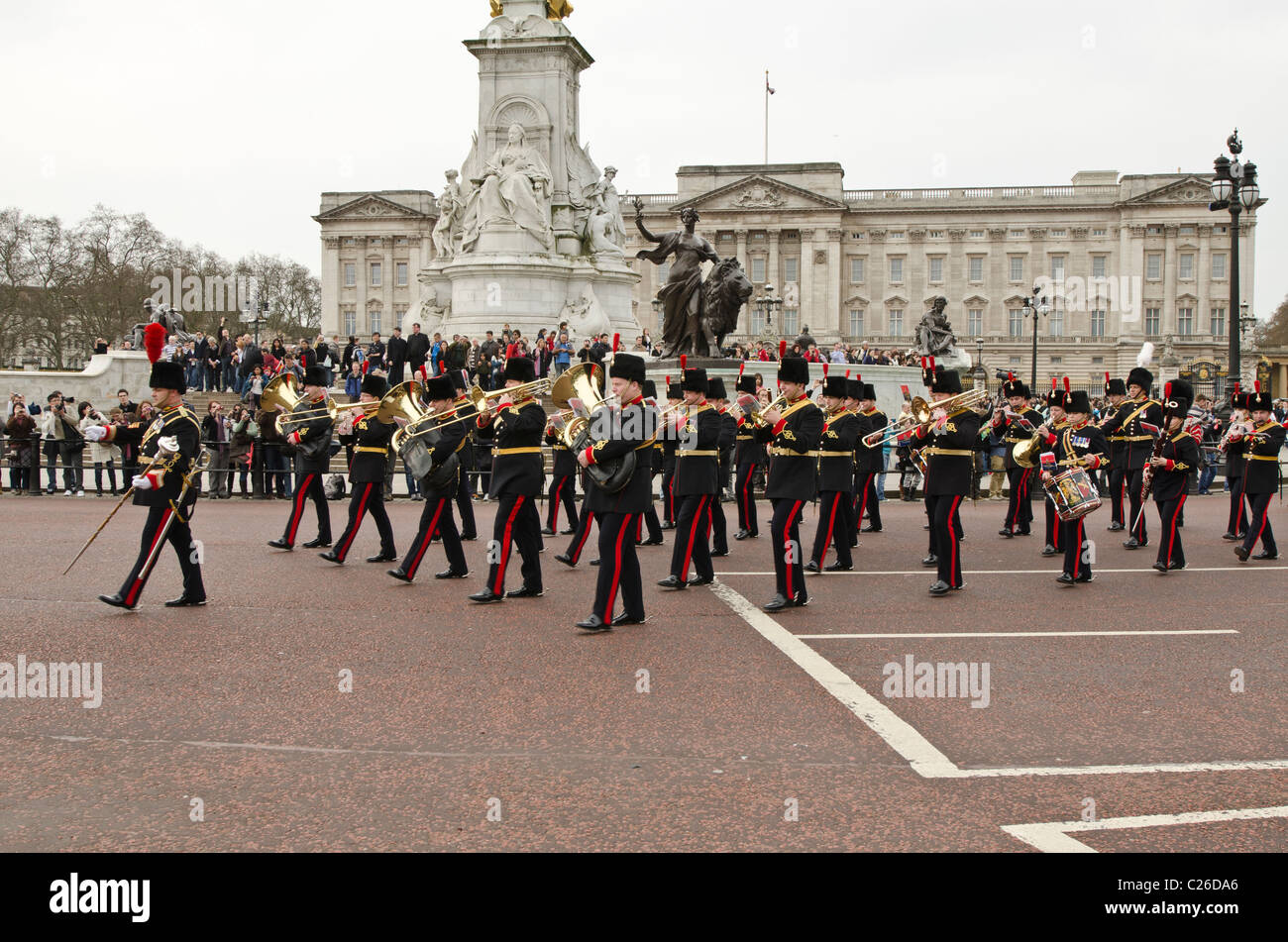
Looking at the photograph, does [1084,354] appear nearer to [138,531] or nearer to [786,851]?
[138,531]

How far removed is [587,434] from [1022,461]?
21.8 feet

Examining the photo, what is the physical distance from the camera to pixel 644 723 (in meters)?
6.86

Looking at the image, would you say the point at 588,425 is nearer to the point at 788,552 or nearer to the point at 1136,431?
the point at 788,552

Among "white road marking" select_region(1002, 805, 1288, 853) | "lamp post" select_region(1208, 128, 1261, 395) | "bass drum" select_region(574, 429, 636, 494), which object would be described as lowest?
"white road marking" select_region(1002, 805, 1288, 853)

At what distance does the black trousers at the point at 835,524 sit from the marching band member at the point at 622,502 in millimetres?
3214

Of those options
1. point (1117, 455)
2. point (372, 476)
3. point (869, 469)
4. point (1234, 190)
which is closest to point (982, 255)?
point (1234, 190)

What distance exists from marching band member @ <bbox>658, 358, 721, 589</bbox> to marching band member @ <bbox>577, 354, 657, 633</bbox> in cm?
172

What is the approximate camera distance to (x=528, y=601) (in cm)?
1105

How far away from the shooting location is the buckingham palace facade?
10112 cm

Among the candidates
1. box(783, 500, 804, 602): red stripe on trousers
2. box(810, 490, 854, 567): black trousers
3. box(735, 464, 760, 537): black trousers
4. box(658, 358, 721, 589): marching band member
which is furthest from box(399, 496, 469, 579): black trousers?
box(735, 464, 760, 537): black trousers

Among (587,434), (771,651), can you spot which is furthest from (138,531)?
(771,651)

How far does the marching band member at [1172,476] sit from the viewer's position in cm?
1315

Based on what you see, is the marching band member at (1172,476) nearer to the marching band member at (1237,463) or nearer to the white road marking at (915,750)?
the marching band member at (1237,463)

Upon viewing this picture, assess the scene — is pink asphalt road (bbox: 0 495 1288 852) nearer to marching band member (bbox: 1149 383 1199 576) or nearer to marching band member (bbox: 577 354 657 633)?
marching band member (bbox: 577 354 657 633)
